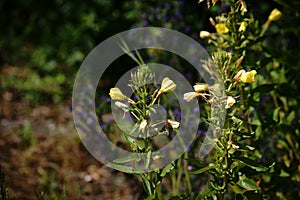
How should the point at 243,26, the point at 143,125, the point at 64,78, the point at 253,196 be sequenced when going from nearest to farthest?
the point at 143,125
the point at 253,196
the point at 243,26
the point at 64,78

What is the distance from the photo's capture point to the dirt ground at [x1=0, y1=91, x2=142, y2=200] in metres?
3.01

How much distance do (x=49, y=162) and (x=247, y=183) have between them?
74.0 inches

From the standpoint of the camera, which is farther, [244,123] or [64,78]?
[64,78]

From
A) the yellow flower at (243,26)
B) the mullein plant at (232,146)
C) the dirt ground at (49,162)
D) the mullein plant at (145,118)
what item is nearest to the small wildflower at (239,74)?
the mullein plant at (232,146)

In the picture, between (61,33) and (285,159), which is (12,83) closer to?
(61,33)

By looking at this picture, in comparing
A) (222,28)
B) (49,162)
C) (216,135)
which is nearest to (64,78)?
(49,162)

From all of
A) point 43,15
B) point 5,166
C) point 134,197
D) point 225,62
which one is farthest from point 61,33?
point 225,62

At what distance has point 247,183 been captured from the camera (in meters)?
1.91

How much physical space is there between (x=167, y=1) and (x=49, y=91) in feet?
4.89

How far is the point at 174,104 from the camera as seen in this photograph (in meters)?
3.31

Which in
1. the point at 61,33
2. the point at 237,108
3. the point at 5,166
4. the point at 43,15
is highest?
the point at 43,15

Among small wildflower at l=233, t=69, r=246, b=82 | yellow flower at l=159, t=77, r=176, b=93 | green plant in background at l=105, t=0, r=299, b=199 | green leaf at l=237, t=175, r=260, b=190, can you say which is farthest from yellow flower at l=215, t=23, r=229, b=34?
green leaf at l=237, t=175, r=260, b=190

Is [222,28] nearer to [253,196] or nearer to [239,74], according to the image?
[239,74]

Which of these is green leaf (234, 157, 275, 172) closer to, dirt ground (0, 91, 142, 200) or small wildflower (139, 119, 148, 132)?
small wildflower (139, 119, 148, 132)
